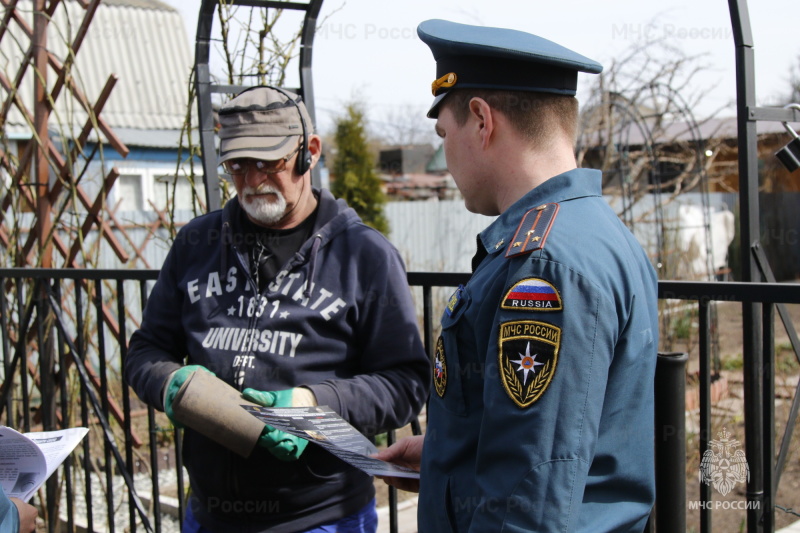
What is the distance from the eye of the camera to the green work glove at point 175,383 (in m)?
2.15

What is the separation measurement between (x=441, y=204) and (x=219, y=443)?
14824mm

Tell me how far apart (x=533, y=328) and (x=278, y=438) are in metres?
1.06

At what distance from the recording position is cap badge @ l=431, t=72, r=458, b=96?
1474 millimetres

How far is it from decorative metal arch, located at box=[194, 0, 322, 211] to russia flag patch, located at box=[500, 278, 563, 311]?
2.01 m

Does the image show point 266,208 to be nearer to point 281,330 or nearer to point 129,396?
point 281,330

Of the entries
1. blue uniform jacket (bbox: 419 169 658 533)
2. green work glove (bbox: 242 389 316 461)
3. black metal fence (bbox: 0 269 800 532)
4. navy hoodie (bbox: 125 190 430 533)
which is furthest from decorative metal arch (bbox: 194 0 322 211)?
blue uniform jacket (bbox: 419 169 658 533)

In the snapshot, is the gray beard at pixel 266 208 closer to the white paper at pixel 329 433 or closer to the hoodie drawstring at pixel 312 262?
the hoodie drawstring at pixel 312 262

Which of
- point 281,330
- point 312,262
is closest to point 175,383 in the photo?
point 281,330

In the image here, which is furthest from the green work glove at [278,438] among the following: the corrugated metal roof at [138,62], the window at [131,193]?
the window at [131,193]

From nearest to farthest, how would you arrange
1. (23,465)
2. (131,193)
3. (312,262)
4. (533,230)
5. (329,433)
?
(533,230), (329,433), (23,465), (312,262), (131,193)

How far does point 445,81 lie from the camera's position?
1.49 m

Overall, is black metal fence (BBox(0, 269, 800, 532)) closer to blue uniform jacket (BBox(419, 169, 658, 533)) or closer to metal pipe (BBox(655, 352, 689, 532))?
metal pipe (BBox(655, 352, 689, 532))

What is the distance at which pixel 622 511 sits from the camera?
1346 mm

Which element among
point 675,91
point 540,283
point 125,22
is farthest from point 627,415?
point 125,22
